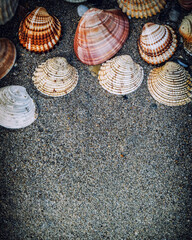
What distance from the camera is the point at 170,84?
1733mm

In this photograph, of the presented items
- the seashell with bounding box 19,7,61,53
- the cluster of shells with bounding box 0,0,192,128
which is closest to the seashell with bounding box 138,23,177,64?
the cluster of shells with bounding box 0,0,192,128

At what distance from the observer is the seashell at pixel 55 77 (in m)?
1.73

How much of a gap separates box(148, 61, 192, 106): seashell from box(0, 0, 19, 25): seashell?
1374 mm

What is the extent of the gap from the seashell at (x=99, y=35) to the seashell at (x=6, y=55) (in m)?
0.58

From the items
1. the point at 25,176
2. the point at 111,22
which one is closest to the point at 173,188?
the point at 25,176

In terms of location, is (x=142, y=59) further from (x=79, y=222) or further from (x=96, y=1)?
(x=79, y=222)

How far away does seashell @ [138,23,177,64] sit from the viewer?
1696 millimetres

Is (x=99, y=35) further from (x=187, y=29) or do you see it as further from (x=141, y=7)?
(x=187, y=29)

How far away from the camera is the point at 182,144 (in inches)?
71.1

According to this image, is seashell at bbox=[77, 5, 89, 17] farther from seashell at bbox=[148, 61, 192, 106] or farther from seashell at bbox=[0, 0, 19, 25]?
seashell at bbox=[148, 61, 192, 106]

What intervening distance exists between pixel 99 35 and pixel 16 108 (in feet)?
3.12

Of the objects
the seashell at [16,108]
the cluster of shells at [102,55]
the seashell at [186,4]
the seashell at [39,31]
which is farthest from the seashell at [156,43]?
the seashell at [16,108]

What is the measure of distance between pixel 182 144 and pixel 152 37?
0.97 meters

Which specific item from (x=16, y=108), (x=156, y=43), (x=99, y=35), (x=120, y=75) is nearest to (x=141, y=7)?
(x=156, y=43)
